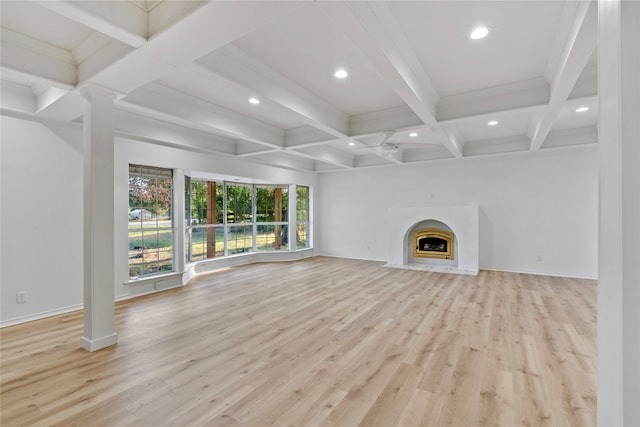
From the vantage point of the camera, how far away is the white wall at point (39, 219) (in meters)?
3.56

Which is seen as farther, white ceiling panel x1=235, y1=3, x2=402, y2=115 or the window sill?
the window sill

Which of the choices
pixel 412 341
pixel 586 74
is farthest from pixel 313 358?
pixel 586 74

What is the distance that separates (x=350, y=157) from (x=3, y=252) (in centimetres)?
674

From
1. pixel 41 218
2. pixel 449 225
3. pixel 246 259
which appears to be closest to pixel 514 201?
pixel 449 225

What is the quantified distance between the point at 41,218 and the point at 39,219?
0.08ft

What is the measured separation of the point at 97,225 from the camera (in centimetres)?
290

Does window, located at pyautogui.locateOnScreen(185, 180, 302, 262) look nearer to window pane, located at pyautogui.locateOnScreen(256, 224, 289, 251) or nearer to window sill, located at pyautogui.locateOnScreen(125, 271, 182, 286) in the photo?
window pane, located at pyautogui.locateOnScreen(256, 224, 289, 251)

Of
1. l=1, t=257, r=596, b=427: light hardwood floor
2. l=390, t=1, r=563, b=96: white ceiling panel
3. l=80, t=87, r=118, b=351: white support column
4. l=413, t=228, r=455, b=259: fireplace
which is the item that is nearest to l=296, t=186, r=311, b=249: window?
l=413, t=228, r=455, b=259: fireplace

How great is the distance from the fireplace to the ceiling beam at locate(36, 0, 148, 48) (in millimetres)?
6865

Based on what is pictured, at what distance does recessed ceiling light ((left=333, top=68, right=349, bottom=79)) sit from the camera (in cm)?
325

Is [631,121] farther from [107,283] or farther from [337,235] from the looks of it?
[337,235]

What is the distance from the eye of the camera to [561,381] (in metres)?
2.30

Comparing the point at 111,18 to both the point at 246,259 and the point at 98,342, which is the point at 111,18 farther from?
the point at 246,259

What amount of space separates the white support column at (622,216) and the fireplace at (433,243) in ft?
22.1
